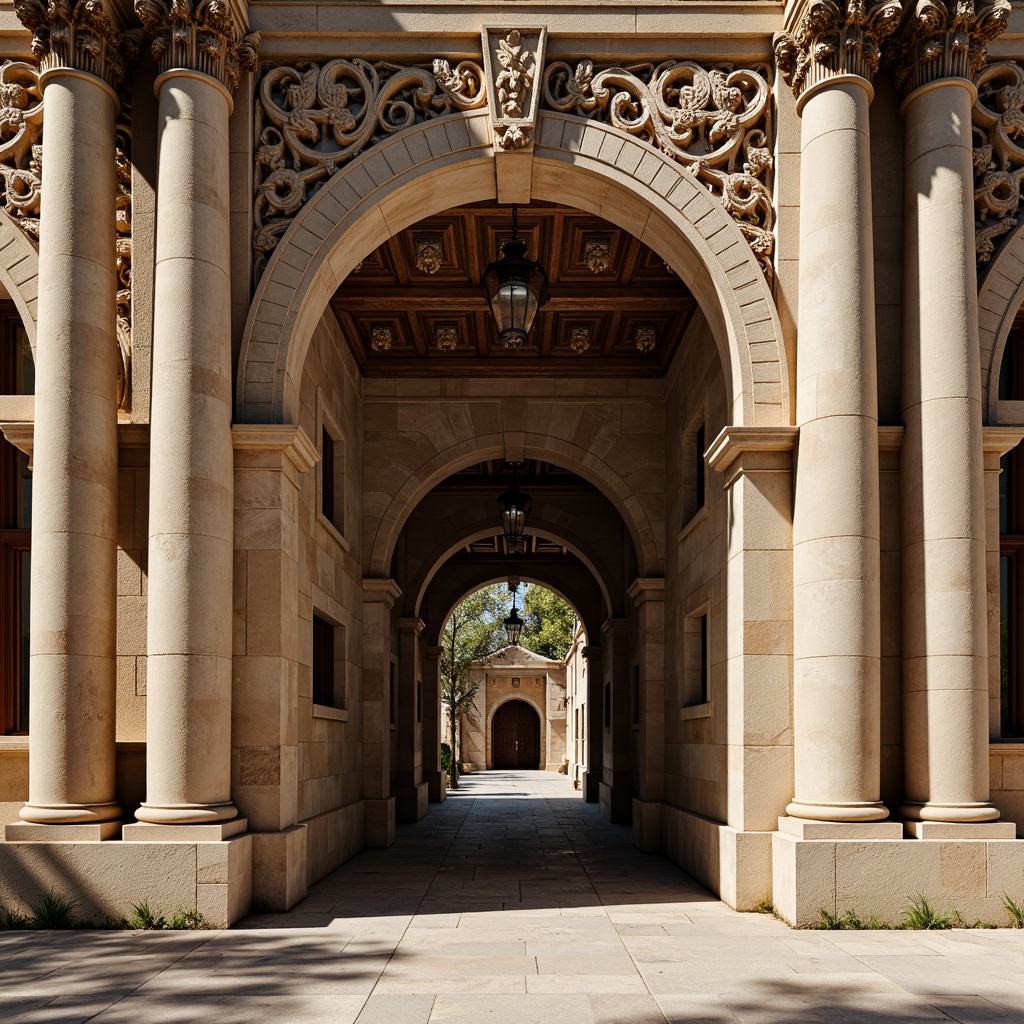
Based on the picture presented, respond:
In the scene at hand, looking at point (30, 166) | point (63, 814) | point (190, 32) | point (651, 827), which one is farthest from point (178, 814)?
point (651, 827)

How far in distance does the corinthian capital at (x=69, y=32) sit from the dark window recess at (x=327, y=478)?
5.52 meters

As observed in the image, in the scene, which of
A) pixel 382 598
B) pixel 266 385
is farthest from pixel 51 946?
pixel 382 598

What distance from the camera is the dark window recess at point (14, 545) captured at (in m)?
10.2

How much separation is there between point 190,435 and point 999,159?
6.85 m

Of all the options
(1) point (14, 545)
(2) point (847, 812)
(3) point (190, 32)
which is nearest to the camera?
(2) point (847, 812)

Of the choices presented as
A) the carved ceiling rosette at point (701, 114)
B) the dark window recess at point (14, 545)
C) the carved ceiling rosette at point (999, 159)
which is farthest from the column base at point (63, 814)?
the carved ceiling rosette at point (999, 159)

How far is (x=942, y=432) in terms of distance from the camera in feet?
29.2

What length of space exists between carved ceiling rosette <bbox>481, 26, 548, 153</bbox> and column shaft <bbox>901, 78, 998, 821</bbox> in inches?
118

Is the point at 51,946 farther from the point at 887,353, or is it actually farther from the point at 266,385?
the point at 887,353

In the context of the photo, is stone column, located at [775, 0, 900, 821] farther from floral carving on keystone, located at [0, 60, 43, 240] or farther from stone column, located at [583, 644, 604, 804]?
stone column, located at [583, 644, 604, 804]

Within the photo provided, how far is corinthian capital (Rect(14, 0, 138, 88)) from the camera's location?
8.91 metres

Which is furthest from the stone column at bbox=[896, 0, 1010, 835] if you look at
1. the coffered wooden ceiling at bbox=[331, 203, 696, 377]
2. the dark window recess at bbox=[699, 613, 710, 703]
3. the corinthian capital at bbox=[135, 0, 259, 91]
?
the corinthian capital at bbox=[135, 0, 259, 91]

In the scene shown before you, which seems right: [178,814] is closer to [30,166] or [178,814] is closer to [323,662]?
[323,662]

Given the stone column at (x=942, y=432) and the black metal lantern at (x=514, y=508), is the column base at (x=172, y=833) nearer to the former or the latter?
the stone column at (x=942, y=432)
